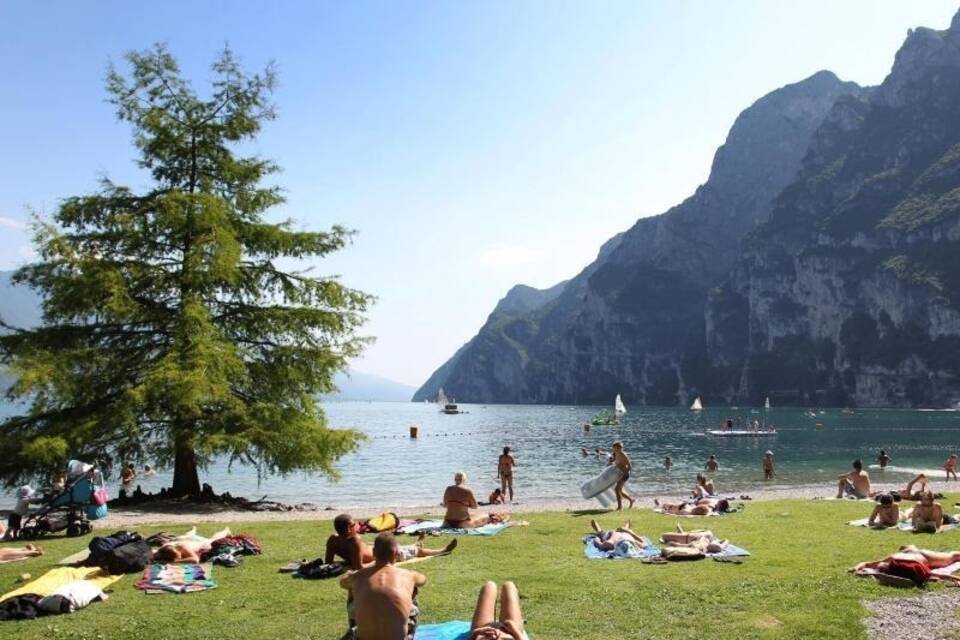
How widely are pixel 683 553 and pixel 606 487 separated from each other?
9.43 meters

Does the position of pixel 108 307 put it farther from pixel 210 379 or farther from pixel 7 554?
pixel 7 554

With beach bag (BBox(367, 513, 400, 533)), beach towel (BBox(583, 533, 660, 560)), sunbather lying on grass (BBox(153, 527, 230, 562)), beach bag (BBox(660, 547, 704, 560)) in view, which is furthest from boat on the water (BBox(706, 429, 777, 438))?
sunbather lying on grass (BBox(153, 527, 230, 562))

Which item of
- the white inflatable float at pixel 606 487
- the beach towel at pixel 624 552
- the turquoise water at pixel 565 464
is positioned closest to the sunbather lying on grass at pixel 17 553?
the beach towel at pixel 624 552

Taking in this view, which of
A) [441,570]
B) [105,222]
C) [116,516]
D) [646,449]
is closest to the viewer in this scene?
[441,570]

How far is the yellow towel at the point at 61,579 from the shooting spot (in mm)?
10188

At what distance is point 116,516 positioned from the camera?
20859 mm

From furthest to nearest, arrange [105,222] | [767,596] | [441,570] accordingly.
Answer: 1. [105,222]
2. [441,570]
3. [767,596]

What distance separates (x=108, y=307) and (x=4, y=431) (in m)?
5.14

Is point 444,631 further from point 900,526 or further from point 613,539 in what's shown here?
point 900,526

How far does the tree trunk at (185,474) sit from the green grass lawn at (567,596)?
9583 mm

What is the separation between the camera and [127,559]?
1233 cm

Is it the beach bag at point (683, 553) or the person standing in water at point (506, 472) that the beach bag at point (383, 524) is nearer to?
the beach bag at point (683, 553)

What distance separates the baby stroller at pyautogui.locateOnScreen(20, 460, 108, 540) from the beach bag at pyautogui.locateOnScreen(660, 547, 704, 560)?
13.7 metres

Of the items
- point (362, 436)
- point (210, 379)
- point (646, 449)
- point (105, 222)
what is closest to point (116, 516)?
point (210, 379)
